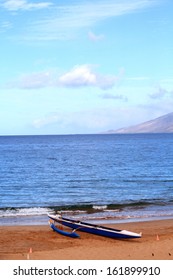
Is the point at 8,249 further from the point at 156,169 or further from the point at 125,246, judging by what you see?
the point at 156,169

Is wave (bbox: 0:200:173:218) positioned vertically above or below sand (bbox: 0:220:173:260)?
above

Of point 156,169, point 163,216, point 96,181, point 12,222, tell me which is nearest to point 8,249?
point 12,222

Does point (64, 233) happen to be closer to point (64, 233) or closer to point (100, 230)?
point (64, 233)

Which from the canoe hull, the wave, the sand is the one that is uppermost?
the wave

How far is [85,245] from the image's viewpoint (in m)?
24.9

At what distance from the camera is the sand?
67.2 feet

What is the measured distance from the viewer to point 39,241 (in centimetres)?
2597

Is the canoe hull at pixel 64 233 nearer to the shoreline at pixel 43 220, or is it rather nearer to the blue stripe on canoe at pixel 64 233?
the blue stripe on canoe at pixel 64 233

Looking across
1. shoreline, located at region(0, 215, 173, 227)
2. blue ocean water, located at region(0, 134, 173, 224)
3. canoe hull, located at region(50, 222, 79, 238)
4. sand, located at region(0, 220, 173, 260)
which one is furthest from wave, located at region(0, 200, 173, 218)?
canoe hull, located at region(50, 222, 79, 238)

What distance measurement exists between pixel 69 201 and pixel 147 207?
744cm

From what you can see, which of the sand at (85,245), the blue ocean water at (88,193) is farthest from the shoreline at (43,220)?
the sand at (85,245)

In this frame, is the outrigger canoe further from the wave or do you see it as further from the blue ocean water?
the wave

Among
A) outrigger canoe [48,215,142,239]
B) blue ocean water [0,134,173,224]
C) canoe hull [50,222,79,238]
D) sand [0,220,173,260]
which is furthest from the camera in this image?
blue ocean water [0,134,173,224]

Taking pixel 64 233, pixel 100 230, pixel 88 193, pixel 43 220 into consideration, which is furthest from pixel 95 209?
pixel 100 230
